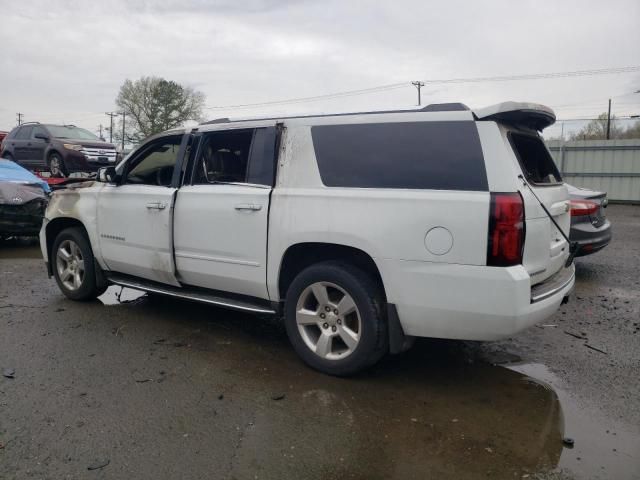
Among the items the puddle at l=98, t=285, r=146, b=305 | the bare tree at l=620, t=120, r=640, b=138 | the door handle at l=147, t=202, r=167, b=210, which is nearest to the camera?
the door handle at l=147, t=202, r=167, b=210

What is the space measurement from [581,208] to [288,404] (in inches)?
202

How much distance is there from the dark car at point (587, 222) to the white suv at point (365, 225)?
2.81 meters

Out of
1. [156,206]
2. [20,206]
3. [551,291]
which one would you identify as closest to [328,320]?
[551,291]

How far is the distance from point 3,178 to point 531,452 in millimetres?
9833

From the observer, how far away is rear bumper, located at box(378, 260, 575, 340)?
3.25 metres

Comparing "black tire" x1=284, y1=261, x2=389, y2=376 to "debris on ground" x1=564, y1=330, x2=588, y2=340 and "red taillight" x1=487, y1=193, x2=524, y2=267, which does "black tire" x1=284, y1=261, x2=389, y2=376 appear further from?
"debris on ground" x1=564, y1=330, x2=588, y2=340

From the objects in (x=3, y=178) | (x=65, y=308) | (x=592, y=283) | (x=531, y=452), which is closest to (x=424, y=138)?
(x=531, y=452)

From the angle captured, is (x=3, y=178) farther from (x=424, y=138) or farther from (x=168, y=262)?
(x=424, y=138)

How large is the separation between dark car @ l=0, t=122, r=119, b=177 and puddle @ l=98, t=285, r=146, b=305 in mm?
8446

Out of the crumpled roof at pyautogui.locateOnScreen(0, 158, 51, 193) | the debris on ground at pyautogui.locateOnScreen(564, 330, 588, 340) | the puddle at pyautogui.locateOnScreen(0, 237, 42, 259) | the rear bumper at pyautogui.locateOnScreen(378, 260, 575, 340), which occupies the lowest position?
the puddle at pyautogui.locateOnScreen(0, 237, 42, 259)

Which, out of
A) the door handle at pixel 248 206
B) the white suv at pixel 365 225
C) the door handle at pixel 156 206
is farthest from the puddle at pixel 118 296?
the door handle at pixel 248 206

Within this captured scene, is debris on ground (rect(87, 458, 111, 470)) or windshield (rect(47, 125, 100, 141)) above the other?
windshield (rect(47, 125, 100, 141))

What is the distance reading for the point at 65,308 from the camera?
576cm

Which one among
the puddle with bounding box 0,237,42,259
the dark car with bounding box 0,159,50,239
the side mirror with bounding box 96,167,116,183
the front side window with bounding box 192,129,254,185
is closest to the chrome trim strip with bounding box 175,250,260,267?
the front side window with bounding box 192,129,254,185
